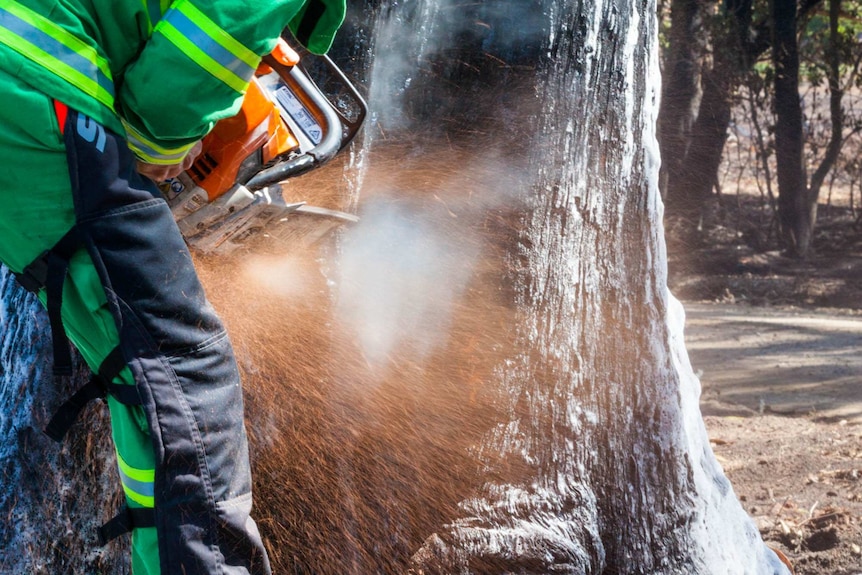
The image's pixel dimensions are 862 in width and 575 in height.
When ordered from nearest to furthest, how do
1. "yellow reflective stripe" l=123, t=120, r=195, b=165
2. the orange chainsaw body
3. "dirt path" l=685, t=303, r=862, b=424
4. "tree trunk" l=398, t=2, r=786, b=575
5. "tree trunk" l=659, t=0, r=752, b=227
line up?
1. "yellow reflective stripe" l=123, t=120, r=195, b=165
2. the orange chainsaw body
3. "tree trunk" l=398, t=2, r=786, b=575
4. "dirt path" l=685, t=303, r=862, b=424
5. "tree trunk" l=659, t=0, r=752, b=227

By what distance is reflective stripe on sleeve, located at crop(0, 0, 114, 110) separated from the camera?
5.38 feet

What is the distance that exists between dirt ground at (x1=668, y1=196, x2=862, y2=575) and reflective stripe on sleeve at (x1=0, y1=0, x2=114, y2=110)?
281 cm

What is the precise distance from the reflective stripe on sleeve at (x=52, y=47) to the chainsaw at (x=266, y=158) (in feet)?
1.28

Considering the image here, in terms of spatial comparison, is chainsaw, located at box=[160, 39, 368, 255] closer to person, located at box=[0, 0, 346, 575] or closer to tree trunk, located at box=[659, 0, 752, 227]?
person, located at box=[0, 0, 346, 575]

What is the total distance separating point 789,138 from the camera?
32.0 ft

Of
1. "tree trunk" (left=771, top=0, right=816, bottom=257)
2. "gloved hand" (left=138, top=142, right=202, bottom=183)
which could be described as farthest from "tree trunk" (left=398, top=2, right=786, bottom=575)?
"tree trunk" (left=771, top=0, right=816, bottom=257)

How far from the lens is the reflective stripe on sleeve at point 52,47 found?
1639 millimetres

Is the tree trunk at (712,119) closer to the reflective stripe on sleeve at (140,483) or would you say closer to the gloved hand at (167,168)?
the gloved hand at (167,168)

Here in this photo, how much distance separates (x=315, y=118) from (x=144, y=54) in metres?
0.61

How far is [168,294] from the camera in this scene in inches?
71.6

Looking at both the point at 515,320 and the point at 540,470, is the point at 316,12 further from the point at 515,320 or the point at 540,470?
the point at 540,470

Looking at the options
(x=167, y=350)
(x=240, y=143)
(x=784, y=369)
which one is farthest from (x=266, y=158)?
(x=784, y=369)

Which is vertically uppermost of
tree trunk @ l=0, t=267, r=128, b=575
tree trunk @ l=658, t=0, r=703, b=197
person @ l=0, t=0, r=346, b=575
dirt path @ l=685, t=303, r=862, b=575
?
tree trunk @ l=658, t=0, r=703, b=197

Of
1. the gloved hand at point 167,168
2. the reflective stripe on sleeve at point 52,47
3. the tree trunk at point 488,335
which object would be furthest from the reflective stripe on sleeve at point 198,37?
the tree trunk at point 488,335
